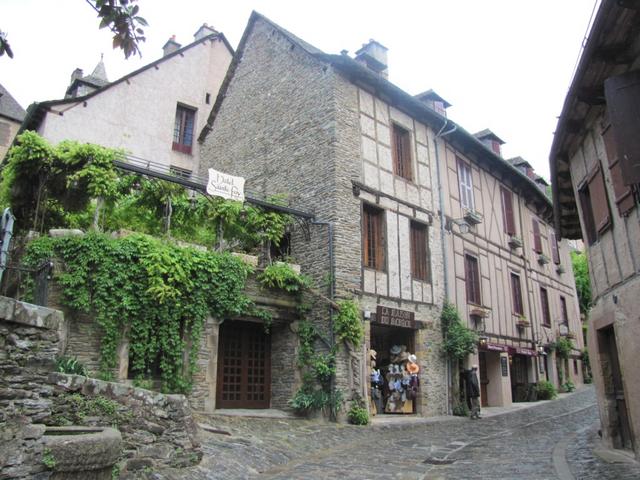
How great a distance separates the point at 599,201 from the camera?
26.6 ft

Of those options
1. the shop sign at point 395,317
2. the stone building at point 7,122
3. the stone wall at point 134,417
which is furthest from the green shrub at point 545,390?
the stone building at point 7,122

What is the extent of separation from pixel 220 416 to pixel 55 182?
17.4 feet

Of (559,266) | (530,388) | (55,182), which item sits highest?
(559,266)

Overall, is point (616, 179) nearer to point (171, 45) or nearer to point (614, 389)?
point (614, 389)

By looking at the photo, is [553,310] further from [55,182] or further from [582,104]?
[55,182]

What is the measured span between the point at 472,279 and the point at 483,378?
3.09 meters

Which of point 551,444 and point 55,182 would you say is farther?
point 55,182

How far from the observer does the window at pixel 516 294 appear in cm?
1791

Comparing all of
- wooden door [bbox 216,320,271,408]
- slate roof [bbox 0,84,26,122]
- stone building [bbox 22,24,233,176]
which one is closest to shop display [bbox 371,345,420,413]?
wooden door [bbox 216,320,271,408]

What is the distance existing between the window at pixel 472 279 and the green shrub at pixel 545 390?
14.5 feet

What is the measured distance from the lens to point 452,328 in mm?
13625

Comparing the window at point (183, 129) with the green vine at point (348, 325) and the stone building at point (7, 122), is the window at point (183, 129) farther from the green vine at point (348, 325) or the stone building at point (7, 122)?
the green vine at point (348, 325)

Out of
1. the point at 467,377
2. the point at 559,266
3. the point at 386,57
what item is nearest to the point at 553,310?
the point at 559,266

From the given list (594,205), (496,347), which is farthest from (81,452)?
(496,347)
